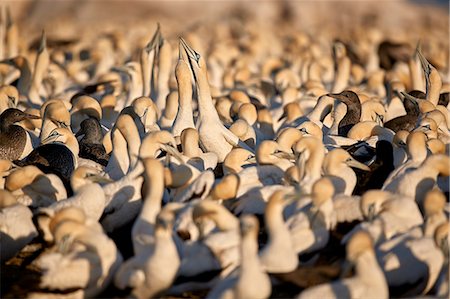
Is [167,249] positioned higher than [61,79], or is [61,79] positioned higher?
[61,79]

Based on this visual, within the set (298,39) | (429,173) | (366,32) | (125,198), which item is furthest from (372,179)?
(366,32)

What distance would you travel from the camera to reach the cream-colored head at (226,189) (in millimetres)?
9469

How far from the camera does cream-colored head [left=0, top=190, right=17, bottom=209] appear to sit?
930cm

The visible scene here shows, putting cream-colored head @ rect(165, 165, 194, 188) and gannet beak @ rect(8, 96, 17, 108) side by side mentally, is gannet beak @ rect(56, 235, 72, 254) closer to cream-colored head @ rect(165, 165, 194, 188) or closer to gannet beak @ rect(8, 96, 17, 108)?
cream-colored head @ rect(165, 165, 194, 188)

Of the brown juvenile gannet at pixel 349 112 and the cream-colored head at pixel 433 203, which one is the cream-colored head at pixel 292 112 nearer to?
the brown juvenile gannet at pixel 349 112

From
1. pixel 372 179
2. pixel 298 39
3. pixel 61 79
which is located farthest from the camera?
pixel 298 39

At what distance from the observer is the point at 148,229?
8664 mm

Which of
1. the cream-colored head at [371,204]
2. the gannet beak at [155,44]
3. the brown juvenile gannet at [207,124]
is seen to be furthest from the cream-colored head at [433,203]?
the gannet beak at [155,44]

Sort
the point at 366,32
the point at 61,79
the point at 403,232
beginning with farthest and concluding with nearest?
the point at 366,32 < the point at 61,79 < the point at 403,232

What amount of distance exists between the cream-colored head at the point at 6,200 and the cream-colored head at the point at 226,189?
5.84ft

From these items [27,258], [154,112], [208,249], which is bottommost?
[208,249]

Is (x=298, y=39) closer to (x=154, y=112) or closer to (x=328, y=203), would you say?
(x=154, y=112)

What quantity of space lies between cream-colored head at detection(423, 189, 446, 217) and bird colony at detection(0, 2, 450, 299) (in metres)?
0.01

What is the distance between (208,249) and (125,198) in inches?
63.3
